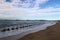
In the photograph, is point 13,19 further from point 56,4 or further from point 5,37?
point 56,4

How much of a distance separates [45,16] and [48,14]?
6cm

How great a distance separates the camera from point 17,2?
2.21 metres

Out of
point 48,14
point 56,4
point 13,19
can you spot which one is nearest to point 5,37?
point 13,19

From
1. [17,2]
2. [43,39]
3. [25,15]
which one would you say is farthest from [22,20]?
[43,39]

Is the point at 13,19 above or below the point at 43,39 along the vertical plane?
above

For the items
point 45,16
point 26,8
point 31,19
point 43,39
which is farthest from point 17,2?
point 43,39

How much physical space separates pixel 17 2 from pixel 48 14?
0.50 m

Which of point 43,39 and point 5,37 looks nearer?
point 43,39

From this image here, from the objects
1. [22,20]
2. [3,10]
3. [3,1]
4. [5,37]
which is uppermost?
[3,1]

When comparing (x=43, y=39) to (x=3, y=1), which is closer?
(x=43, y=39)

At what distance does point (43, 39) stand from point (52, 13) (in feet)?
1.39

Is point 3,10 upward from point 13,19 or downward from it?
upward

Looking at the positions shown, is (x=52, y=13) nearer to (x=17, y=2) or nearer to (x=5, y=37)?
(x=17, y=2)

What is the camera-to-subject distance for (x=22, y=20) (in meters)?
2.23
